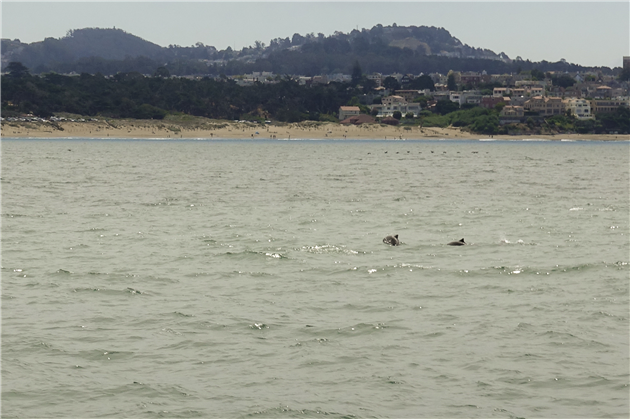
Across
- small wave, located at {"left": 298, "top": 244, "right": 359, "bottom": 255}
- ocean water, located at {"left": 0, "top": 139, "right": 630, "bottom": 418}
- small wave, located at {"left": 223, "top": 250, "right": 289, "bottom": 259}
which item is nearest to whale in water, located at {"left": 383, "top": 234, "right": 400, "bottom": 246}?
ocean water, located at {"left": 0, "top": 139, "right": 630, "bottom": 418}

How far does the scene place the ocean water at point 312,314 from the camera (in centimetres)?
1371

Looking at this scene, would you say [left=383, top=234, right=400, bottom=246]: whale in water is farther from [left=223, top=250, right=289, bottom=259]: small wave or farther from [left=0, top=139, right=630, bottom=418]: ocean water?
[left=223, top=250, right=289, bottom=259]: small wave

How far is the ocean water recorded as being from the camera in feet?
45.0

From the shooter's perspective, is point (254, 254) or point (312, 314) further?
point (254, 254)

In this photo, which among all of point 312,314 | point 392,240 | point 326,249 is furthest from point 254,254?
point 312,314

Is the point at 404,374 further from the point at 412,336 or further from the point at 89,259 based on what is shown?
the point at 89,259

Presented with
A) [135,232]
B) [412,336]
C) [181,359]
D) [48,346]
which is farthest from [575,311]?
[135,232]

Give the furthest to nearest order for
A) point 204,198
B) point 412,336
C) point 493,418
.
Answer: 1. point 204,198
2. point 412,336
3. point 493,418

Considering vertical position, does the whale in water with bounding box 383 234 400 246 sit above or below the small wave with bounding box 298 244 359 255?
above

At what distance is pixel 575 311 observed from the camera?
19.2m

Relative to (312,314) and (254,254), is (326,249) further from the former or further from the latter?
(312,314)

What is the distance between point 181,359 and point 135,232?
57.5 ft

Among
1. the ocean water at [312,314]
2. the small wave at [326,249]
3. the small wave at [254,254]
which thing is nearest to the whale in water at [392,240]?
the ocean water at [312,314]

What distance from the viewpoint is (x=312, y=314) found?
61.2 ft
